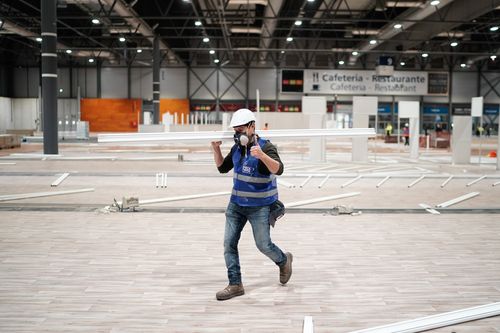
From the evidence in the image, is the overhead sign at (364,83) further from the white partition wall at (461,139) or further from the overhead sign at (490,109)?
the white partition wall at (461,139)

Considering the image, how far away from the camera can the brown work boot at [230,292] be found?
173 inches

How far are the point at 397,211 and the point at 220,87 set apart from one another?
3889 cm

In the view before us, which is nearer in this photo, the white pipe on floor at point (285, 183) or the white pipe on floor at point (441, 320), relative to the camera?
the white pipe on floor at point (441, 320)

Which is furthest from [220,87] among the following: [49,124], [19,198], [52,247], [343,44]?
[52,247]

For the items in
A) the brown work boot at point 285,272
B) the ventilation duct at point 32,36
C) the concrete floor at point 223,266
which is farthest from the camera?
the ventilation duct at point 32,36

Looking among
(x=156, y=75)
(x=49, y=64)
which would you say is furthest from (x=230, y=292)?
(x=156, y=75)

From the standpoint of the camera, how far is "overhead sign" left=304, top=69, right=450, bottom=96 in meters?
44.1

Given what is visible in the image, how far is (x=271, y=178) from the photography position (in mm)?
4500

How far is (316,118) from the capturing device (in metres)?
18.4

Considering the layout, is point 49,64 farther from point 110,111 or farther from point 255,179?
point 110,111

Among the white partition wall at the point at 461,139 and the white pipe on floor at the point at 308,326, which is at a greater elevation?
the white partition wall at the point at 461,139

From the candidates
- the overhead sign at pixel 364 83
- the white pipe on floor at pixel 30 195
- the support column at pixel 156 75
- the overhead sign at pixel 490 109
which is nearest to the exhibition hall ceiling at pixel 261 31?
the support column at pixel 156 75

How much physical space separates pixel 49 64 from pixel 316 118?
33.2ft

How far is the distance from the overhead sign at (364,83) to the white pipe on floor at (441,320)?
4085 centimetres
